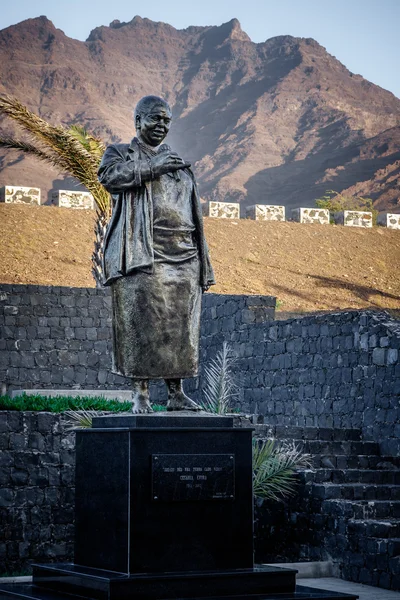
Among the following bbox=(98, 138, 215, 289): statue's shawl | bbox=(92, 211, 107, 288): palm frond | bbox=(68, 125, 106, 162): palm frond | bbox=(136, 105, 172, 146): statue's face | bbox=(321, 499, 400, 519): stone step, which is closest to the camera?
bbox=(98, 138, 215, 289): statue's shawl

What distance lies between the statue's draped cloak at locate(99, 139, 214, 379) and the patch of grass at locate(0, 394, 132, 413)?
630cm

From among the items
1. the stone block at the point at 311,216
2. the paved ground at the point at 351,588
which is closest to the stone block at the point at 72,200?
the stone block at the point at 311,216

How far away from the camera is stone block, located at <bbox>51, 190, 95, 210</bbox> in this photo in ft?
124

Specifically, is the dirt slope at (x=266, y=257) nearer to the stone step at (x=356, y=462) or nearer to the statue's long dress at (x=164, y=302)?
the stone step at (x=356, y=462)

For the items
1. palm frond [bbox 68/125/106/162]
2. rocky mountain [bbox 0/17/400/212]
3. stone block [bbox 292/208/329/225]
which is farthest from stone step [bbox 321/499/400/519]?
rocky mountain [bbox 0/17/400/212]

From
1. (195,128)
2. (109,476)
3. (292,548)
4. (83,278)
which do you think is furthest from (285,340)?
(195,128)

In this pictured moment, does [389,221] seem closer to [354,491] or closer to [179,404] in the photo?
[354,491]

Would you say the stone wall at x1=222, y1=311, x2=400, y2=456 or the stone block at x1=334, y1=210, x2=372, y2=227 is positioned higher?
the stone block at x1=334, y1=210, x2=372, y2=227

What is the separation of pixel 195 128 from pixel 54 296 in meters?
116

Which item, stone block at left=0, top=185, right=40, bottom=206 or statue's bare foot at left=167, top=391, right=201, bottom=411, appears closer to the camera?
statue's bare foot at left=167, top=391, right=201, bottom=411

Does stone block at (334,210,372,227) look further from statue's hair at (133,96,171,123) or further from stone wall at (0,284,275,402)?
statue's hair at (133,96,171,123)

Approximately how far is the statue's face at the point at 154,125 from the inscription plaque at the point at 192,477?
206cm

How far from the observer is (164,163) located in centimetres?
768

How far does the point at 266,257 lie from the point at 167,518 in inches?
1111
